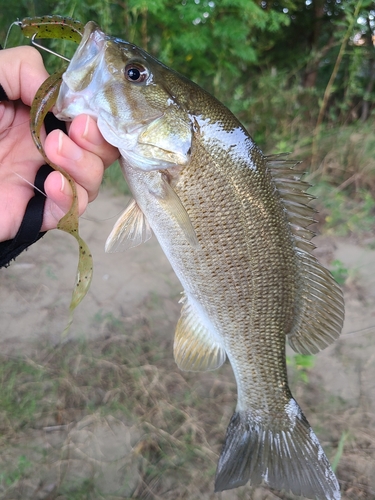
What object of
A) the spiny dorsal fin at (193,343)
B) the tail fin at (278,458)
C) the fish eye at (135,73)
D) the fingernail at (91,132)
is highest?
the fish eye at (135,73)

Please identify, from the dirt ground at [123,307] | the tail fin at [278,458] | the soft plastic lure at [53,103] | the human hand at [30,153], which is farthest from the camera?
the dirt ground at [123,307]

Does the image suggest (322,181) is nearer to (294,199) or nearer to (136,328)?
(136,328)

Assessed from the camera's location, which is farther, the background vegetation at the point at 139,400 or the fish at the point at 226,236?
the background vegetation at the point at 139,400

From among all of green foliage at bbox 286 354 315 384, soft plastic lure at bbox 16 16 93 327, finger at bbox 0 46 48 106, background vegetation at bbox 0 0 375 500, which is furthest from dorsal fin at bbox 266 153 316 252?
green foliage at bbox 286 354 315 384

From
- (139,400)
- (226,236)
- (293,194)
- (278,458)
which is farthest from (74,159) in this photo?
(139,400)

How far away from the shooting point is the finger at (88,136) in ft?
3.45

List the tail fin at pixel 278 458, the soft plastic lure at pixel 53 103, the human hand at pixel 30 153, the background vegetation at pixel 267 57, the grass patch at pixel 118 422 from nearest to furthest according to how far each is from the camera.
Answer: the soft plastic lure at pixel 53 103
the human hand at pixel 30 153
the tail fin at pixel 278 458
the grass patch at pixel 118 422
the background vegetation at pixel 267 57

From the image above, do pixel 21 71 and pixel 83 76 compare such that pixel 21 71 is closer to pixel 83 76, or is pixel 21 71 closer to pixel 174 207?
pixel 83 76

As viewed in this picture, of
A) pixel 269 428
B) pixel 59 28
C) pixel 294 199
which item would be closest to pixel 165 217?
pixel 294 199

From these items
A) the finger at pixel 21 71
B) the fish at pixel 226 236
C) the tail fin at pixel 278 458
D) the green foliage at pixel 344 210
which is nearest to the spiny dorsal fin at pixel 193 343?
the fish at pixel 226 236

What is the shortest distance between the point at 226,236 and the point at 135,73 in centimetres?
60

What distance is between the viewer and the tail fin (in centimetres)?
135

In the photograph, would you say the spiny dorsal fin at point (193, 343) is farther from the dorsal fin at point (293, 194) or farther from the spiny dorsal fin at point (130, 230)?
the dorsal fin at point (293, 194)

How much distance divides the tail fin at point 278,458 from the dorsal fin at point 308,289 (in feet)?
0.95
